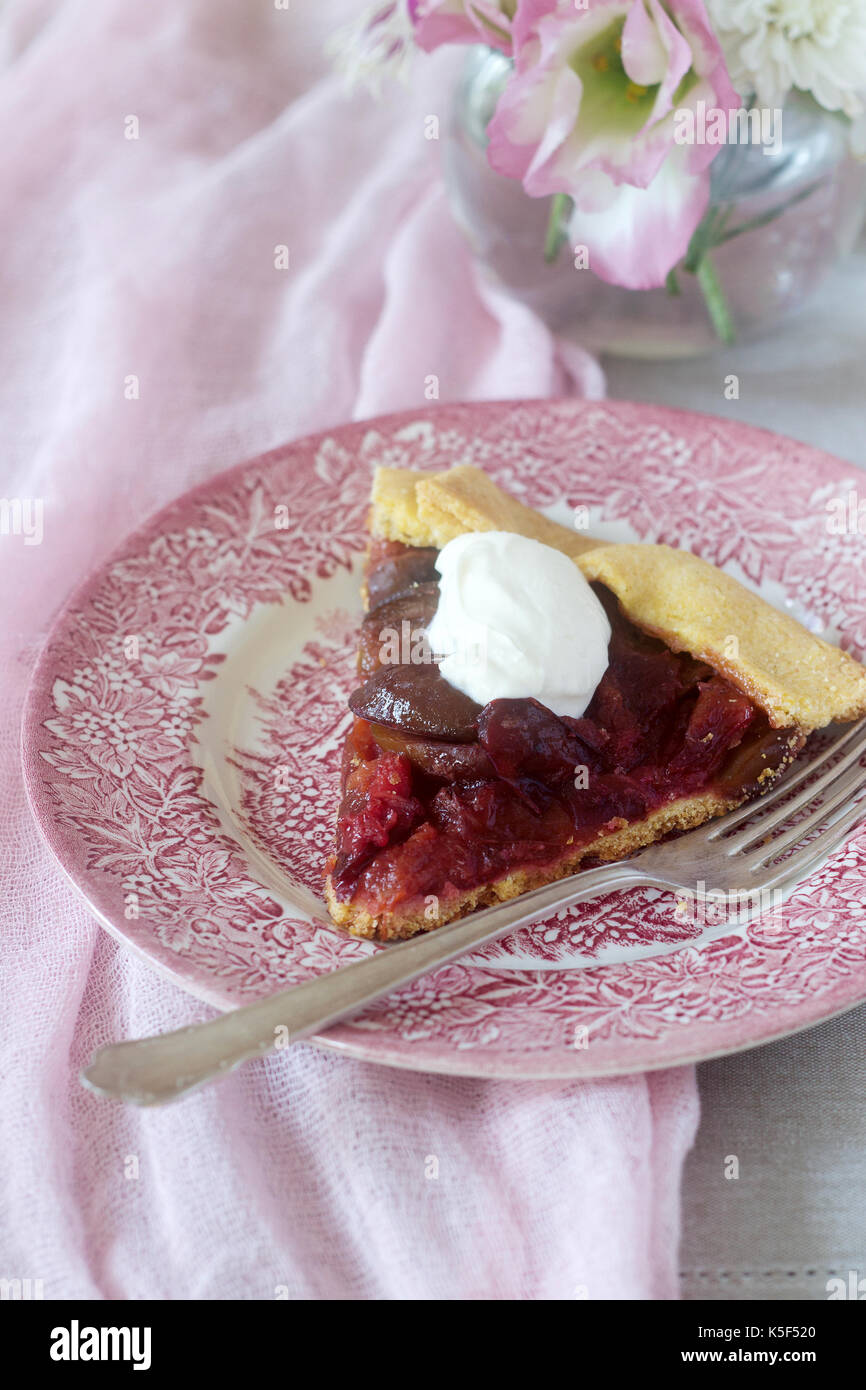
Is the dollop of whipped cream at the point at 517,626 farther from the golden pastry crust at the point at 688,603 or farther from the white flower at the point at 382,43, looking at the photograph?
the white flower at the point at 382,43

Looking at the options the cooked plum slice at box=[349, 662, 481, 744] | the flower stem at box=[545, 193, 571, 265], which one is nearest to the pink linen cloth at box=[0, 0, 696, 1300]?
the flower stem at box=[545, 193, 571, 265]

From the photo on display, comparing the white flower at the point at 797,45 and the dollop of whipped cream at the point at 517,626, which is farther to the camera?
the white flower at the point at 797,45

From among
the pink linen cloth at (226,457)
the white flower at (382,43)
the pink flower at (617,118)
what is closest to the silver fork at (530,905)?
the pink linen cloth at (226,457)

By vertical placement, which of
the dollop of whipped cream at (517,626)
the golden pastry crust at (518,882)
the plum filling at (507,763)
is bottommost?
the golden pastry crust at (518,882)

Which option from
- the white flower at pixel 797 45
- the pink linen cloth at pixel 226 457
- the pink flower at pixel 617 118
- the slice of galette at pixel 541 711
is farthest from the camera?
the white flower at pixel 797 45

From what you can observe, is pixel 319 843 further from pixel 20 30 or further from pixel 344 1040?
pixel 20 30

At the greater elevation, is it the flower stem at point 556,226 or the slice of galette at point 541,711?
the flower stem at point 556,226

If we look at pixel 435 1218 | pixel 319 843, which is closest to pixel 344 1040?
pixel 435 1218
